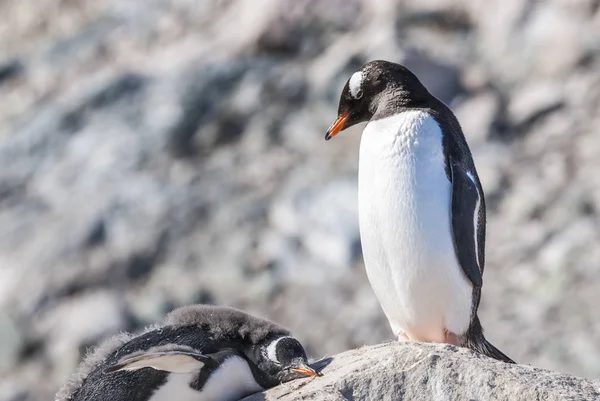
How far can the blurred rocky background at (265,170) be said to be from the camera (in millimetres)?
8328

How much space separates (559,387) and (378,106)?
138 cm

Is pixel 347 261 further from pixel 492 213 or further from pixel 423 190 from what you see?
pixel 423 190

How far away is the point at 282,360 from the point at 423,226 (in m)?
0.70

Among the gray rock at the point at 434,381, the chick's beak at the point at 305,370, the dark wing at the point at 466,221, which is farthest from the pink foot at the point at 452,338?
the chick's beak at the point at 305,370

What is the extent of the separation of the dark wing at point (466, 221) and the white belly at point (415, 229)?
1.0 inches

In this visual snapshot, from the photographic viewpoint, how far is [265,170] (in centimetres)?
963

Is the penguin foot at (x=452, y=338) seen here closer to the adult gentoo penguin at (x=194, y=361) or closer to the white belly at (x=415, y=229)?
the white belly at (x=415, y=229)

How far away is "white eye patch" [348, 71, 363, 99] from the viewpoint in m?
4.34

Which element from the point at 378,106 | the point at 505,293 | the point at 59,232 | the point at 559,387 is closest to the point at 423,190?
the point at 378,106

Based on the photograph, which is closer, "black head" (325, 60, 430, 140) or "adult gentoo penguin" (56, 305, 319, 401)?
"adult gentoo penguin" (56, 305, 319, 401)

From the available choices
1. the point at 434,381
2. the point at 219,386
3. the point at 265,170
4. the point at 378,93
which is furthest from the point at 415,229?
the point at 265,170

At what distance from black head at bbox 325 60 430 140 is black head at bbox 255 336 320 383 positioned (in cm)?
98

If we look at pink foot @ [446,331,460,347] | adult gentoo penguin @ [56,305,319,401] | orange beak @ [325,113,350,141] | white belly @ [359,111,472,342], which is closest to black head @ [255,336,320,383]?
adult gentoo penguin @ [56,305,319,401]

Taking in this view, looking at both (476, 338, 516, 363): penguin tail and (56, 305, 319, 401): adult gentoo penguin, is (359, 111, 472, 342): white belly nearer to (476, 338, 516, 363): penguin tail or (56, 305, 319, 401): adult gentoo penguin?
(476, 338, 516, 363): penguin tail
